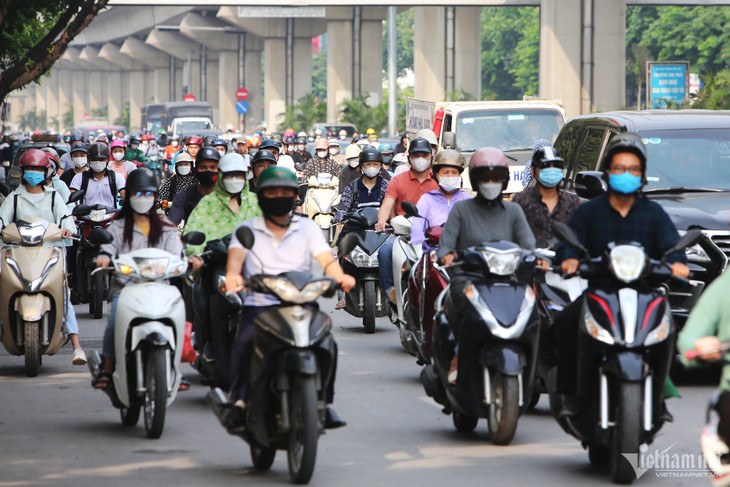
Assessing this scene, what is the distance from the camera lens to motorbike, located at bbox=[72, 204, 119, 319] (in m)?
17.1

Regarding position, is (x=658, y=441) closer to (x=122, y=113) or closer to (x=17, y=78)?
(x=17, y=78)

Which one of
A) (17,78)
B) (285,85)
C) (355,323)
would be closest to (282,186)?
(355,323)

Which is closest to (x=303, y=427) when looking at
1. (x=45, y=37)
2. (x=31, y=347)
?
(x=31, y=347)

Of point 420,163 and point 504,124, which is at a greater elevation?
point 504,124

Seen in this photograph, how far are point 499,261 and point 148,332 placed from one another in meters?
2.17

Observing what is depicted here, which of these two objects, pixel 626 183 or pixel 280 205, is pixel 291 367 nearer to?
pixel 280 205

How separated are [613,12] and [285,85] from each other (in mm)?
39986

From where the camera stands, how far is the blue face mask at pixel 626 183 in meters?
8.27

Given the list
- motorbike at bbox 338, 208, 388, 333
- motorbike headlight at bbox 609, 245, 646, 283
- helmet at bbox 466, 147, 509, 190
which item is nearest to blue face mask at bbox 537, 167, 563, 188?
helmet at bbox 466, 147, 509, 190

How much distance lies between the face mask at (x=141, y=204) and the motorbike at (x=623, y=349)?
11.2 ft

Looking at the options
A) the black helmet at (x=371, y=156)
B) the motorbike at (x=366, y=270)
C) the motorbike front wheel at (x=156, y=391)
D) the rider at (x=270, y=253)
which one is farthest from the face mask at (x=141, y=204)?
the black helmet at (x=371, y=156)

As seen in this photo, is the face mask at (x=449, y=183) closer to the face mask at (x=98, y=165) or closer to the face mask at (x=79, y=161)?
the face mask at (x=98, y=165)

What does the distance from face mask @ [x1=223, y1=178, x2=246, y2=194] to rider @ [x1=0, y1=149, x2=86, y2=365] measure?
2252mm

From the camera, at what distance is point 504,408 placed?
8984 mm
